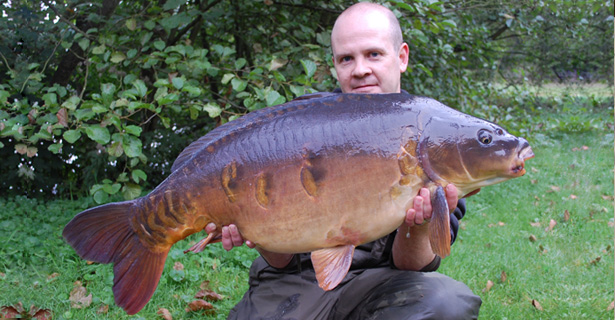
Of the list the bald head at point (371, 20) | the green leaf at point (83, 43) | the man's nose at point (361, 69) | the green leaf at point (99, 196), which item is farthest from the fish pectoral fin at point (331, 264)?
the green leaf at point (83, 43)

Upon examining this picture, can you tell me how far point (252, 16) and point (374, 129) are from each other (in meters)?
2.78

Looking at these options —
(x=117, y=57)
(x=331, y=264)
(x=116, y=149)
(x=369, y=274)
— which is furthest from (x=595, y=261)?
(x=117, y=57)

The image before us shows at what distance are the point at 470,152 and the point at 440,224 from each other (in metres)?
0.22

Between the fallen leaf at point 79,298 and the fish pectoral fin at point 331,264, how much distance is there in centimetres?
171

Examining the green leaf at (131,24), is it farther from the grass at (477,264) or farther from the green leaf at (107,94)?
the grass at (477,264)

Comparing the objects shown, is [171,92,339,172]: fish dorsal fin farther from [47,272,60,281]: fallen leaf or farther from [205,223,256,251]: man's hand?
[47,272,60,281]: fallen leaf

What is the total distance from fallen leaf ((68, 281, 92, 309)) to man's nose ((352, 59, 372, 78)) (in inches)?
71.3

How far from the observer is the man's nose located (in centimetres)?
216

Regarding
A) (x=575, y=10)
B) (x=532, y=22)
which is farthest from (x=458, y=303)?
(x=575, y=10)

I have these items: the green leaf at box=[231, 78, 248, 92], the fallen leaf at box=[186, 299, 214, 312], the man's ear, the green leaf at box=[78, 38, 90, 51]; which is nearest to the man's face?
the man's ear

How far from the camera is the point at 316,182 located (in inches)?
62.6

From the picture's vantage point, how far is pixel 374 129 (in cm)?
161

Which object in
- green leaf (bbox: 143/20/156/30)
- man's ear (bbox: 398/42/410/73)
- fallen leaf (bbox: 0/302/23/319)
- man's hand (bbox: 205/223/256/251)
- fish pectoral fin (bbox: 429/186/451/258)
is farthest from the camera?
green leaf (bbox: 143/20/156/30)

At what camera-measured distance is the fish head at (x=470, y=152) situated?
5.13ft
